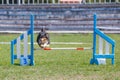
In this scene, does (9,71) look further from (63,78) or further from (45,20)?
(45,20)

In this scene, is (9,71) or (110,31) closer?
(9,71)

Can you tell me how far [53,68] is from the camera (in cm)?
1039

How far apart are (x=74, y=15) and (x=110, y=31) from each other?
375cm

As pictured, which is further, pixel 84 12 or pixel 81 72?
pixel 84 12

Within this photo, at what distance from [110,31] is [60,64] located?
1586cm

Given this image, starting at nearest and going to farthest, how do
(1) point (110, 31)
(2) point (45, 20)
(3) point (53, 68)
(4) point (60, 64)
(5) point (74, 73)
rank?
(5) point (74, 73) → (3) point (53, 68) → (4) point (60, 64) → (1) point (110, 31) → (2) point (45, 20)

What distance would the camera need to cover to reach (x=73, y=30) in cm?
2716

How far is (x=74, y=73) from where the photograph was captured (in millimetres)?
9570

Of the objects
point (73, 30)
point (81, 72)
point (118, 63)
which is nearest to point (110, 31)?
point (73, 30)

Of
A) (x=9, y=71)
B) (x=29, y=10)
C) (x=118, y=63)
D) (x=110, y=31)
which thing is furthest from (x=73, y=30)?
(x=9, y=71)

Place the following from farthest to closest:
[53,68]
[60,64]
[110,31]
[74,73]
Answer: [110,31] < [60,64] < [53,68] < [74,73]

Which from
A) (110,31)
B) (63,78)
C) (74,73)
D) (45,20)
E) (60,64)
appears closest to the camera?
(63,78)

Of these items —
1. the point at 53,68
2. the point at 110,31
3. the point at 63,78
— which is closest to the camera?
the point at 63,78

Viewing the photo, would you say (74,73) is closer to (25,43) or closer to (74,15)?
(25,43)
